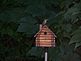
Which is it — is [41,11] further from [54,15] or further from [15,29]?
[15,29]

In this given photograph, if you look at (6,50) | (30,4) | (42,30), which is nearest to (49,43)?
(42,30)

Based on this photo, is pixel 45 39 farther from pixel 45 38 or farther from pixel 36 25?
pixel 36 25

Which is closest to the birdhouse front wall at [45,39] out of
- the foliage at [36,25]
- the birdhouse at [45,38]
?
the birdhouse at [45,38]

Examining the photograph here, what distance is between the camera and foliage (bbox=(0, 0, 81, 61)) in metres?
2.91

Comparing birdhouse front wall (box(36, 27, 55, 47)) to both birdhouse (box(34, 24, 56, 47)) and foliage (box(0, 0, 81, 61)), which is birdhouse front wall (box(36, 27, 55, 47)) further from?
foliage (box(0, 0, 81, 61))

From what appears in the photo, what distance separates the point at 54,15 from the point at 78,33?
0.88m

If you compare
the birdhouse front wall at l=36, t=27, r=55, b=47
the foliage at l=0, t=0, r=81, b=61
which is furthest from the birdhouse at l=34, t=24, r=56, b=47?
the foliage at l=0, t=0, r=81, b=61

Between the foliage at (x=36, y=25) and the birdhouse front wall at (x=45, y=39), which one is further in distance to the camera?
the foliage at (x=36, y=25)

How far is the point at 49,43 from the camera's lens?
2477 mm

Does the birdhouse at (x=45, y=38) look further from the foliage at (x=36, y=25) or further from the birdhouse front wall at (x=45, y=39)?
the foliage at (x=36, y=25)

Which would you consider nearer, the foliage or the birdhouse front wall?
the birdhouse front wall

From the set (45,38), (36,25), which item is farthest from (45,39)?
(36,25)

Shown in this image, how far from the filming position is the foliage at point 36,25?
2.91m

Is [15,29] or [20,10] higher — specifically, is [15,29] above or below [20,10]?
below
